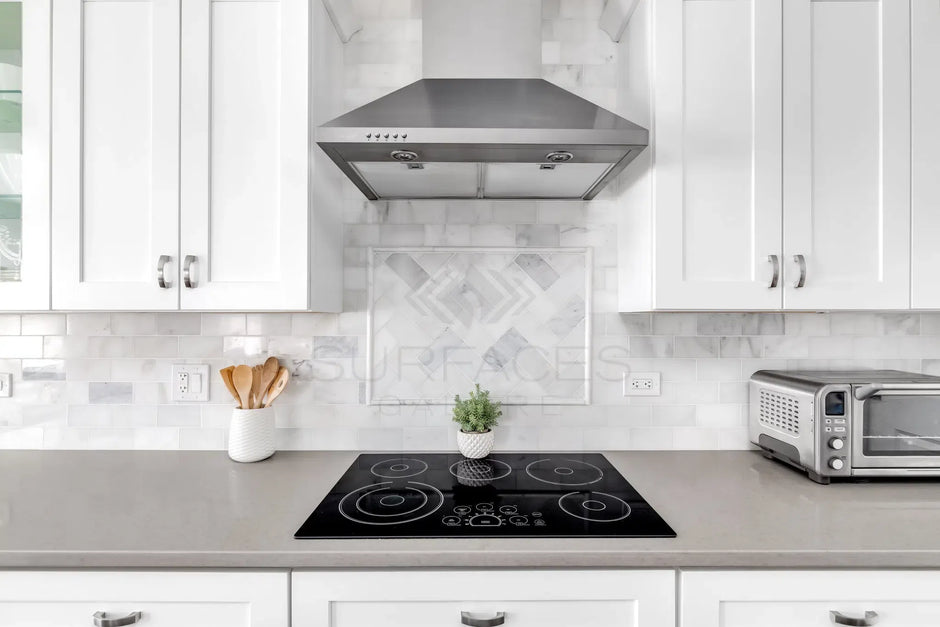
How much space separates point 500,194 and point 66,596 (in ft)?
5.05

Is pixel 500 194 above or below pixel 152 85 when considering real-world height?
below

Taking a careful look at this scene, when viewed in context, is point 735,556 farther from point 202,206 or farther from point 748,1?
point 202,206

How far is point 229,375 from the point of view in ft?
5.20

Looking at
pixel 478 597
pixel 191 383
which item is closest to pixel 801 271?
pixel 478 597

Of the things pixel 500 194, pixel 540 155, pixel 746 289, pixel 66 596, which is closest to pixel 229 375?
pixel 66 596

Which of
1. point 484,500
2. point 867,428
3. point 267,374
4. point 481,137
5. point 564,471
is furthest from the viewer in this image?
point 267,374

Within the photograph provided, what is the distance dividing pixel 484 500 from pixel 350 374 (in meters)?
0.71

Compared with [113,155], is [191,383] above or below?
below

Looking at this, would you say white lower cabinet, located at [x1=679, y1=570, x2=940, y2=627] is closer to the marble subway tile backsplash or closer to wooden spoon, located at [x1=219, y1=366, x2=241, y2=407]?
the marble subway tile backsplash

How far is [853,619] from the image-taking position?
1025 mm

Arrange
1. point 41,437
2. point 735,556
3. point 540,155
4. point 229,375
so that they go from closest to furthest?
Answer: point 735,556 → point 540,155 → point 229,375 → point 41,437

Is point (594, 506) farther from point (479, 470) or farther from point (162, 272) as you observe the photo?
point (162, 272)

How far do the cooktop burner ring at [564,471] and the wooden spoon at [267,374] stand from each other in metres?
0.91

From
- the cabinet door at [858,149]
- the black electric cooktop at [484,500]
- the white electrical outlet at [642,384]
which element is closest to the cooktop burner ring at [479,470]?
the black electric cooktop at [484,500]
